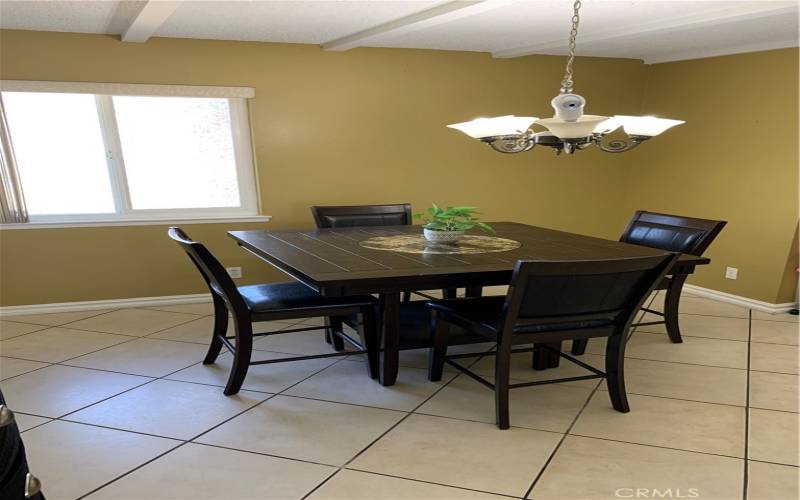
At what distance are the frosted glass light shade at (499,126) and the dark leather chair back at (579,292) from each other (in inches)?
26.2

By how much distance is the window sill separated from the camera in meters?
3.78

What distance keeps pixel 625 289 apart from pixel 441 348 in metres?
0.92

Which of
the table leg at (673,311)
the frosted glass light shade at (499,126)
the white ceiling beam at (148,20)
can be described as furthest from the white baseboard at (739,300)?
the white ceiling beam at (148,20)

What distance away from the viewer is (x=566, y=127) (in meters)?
2.21

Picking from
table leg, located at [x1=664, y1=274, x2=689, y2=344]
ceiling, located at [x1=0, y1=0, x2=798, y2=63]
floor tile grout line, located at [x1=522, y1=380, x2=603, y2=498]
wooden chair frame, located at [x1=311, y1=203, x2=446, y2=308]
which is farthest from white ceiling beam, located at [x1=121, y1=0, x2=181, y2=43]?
table leg, located at [x1=664, y1=274, x2=689, y2=344]

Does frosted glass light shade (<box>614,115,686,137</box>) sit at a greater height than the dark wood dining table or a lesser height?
greater

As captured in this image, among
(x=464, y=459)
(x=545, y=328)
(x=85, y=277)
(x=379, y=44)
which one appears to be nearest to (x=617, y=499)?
(x=464, y=459)

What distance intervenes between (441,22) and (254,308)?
200 cm

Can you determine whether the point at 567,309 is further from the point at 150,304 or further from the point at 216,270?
the point at 150,304

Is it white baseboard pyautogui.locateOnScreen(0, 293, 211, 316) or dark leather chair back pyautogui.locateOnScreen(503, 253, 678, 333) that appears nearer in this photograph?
dark leather chair back pyautogui.locateOnScreen(503, 253, 678, 333)

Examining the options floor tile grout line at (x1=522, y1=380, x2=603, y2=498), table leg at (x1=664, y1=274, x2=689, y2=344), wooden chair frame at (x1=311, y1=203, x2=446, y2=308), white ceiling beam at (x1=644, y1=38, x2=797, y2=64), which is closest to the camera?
floor tile grout line at (x1=522, y1=380, x2=603, y2=498)

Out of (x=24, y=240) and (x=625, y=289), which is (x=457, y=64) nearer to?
(x=625, y=289)

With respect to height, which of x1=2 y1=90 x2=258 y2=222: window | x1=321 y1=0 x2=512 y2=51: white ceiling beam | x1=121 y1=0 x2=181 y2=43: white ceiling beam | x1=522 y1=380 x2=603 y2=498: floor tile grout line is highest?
x1=121 y1=0 x2=181 y2=43: white ceiling beam

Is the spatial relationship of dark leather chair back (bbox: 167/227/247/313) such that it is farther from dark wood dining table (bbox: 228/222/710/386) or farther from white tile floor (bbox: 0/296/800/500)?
white tile floor (bbox: 0/296/800/500)
